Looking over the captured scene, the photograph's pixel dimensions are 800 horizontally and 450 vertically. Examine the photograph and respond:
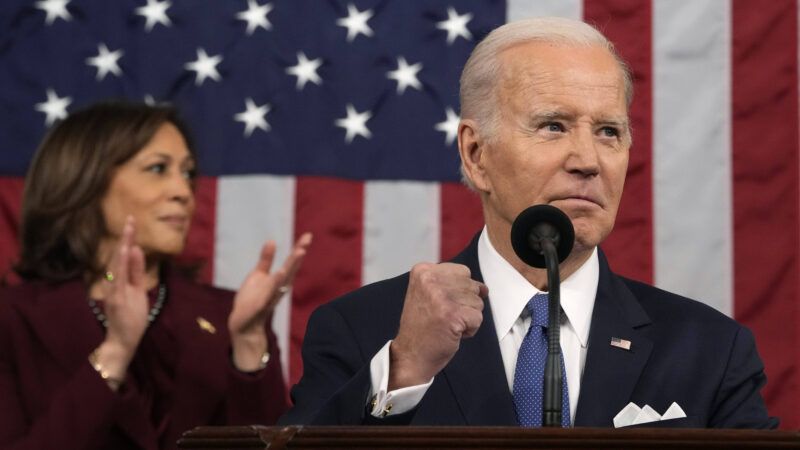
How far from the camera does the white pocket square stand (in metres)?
1.99

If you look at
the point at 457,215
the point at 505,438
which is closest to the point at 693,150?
the point at 457,215

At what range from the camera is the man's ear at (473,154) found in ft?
7.79

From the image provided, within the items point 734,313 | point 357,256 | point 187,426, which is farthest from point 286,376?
point 734,313

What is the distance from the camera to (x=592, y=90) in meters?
2.22

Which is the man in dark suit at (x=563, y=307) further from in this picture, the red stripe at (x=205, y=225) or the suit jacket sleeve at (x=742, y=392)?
the red stripe at (x=205, y=225)

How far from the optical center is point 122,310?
3.09 m

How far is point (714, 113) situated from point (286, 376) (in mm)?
1452

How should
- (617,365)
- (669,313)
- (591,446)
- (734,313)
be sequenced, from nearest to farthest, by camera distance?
1. (591,446)
2. (617,365)
3. (669,313)
4. (734,313)

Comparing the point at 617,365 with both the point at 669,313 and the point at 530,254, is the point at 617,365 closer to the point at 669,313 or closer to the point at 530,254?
the point at 669,313

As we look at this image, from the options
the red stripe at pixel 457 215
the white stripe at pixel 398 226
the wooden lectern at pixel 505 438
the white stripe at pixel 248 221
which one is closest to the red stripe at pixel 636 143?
the red stripe at pixel 457 215

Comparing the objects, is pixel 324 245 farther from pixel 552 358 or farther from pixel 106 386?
pixel 552 358

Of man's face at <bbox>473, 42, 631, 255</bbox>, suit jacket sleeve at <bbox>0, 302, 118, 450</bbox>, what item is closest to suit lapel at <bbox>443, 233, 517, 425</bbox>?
man's face at <bbox>473, 42, 631, 255</bbox>

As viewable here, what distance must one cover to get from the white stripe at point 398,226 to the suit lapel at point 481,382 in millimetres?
1679

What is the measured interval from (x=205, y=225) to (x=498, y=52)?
1.76m
